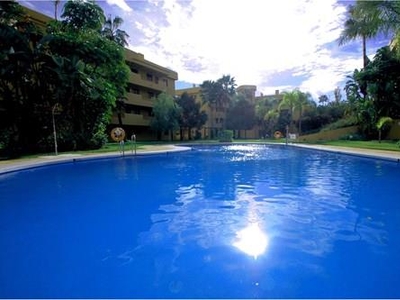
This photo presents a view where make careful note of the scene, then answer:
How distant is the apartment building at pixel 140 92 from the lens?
1326 inches

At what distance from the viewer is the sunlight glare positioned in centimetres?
384

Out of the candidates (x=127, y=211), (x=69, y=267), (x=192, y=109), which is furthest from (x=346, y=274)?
(x=192, y=109)

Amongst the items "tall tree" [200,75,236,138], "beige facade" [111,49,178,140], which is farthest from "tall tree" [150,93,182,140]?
"tall tree" [200,75,236,138]

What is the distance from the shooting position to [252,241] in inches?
163

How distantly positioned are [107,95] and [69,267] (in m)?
19.3

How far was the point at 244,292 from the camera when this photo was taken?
2.84m

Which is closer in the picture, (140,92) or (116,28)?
(116,28)

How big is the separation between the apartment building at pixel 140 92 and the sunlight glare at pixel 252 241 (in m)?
29.8

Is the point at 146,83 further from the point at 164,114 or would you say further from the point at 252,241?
the point at 252,241

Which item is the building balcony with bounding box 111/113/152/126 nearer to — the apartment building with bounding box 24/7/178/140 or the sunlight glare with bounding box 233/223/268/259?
the apartment building with bounding box 24/7/178/140

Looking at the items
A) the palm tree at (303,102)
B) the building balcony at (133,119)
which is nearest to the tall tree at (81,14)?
the building balcony at (133,119)

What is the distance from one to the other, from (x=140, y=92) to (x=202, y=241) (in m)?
35.9

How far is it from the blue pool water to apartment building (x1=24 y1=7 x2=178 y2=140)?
88.1 feet

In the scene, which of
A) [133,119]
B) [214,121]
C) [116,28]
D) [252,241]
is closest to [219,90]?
[214,121]
